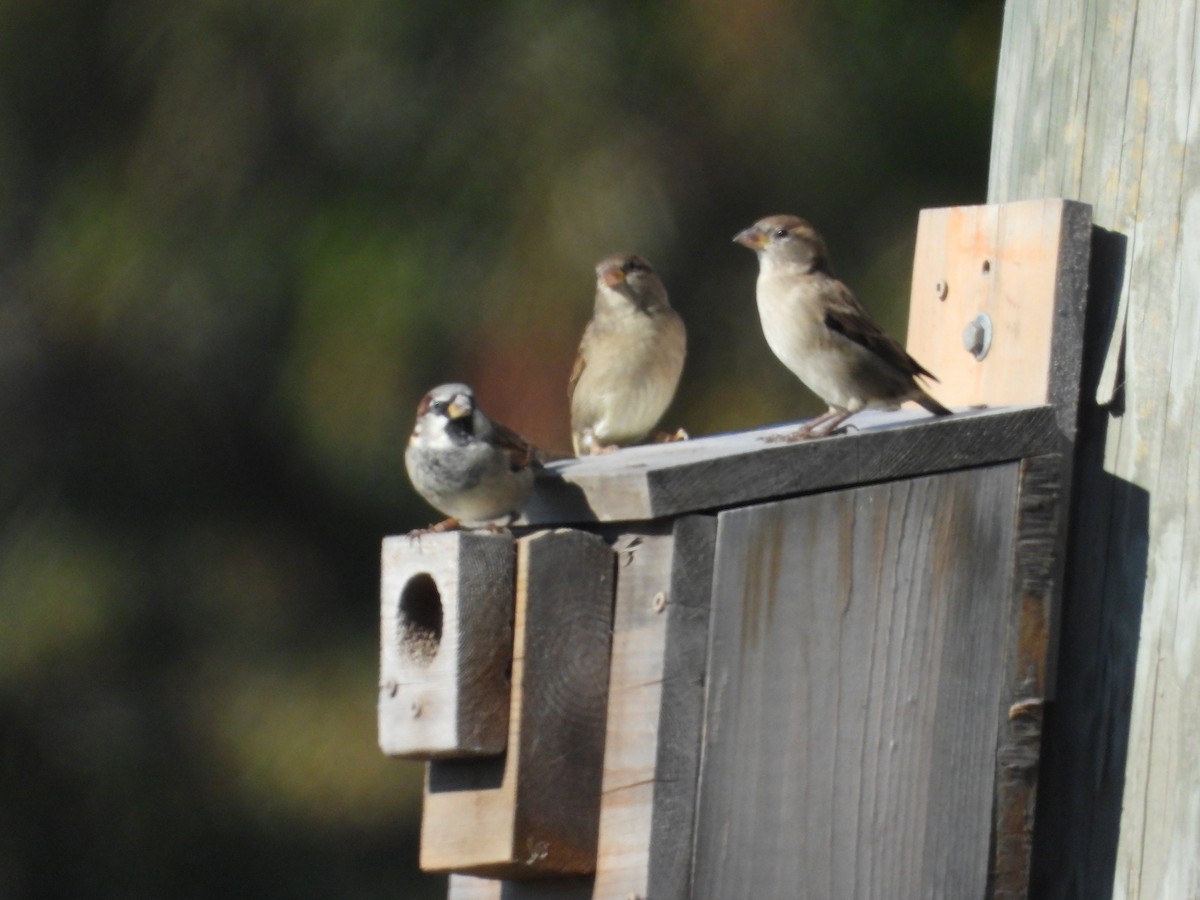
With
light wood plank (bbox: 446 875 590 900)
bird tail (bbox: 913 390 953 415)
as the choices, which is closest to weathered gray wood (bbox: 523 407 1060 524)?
bird tail (bbox: 913 390 953 415)

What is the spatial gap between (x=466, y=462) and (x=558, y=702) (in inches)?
25.6

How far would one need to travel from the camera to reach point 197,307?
6027mm

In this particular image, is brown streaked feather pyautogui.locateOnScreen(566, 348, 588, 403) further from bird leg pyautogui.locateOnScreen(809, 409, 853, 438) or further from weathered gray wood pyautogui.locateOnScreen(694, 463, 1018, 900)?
weathered gray wood pyautogui.locateOnScreen(694, 463, 1018, 900)

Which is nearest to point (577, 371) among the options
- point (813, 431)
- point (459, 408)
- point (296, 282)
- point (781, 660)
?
point (296, 282)

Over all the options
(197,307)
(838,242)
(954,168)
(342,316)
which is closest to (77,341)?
(197,307)

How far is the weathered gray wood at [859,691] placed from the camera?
8.91 ft

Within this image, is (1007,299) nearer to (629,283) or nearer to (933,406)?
(933,406)

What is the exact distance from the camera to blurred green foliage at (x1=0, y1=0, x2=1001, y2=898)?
5.89m

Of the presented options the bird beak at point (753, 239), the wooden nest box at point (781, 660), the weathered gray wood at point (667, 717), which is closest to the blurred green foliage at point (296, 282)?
the bird beak at point (753, 239)

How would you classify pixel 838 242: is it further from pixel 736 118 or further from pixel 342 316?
pixel 342 316

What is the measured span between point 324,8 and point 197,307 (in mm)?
1023

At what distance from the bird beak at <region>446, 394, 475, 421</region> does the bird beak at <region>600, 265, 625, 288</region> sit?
1.39m

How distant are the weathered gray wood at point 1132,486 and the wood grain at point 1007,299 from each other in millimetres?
54

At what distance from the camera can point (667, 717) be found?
270 cm
